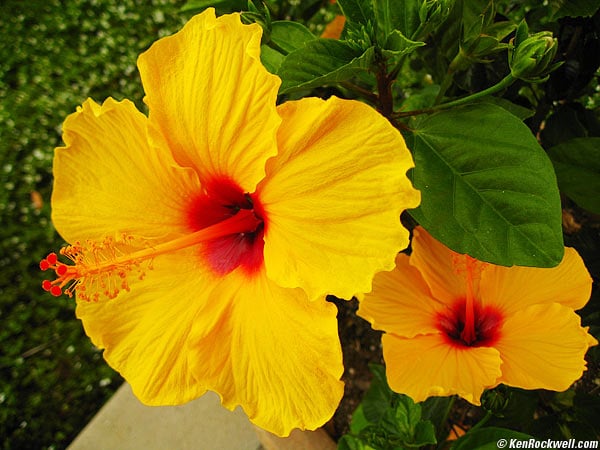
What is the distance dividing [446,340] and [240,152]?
0.55m

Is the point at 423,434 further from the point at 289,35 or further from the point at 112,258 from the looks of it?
the point at 289,35

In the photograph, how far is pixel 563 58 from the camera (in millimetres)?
1194

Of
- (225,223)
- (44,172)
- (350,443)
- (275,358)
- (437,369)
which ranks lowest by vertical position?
(44,172)

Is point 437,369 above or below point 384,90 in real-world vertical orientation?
below

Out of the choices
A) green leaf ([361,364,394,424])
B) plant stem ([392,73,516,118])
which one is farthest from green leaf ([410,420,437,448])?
plant stem ([392,73,516,118])

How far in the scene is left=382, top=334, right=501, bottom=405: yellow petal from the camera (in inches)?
37.0

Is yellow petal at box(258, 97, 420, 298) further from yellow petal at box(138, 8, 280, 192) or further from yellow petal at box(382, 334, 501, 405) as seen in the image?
yellow petal at box(382, 334, 501, 405)

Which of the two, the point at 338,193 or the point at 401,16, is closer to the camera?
the point at 338,193

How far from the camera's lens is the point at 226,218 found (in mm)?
1026

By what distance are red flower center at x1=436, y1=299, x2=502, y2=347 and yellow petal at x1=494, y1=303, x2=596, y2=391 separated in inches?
2.8

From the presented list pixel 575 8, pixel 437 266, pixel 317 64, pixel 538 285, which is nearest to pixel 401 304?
pixel 437 266

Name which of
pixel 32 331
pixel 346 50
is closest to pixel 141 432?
pixel 32 331

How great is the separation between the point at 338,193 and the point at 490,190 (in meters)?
0.27

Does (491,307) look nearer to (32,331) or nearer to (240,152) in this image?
(240,152)
